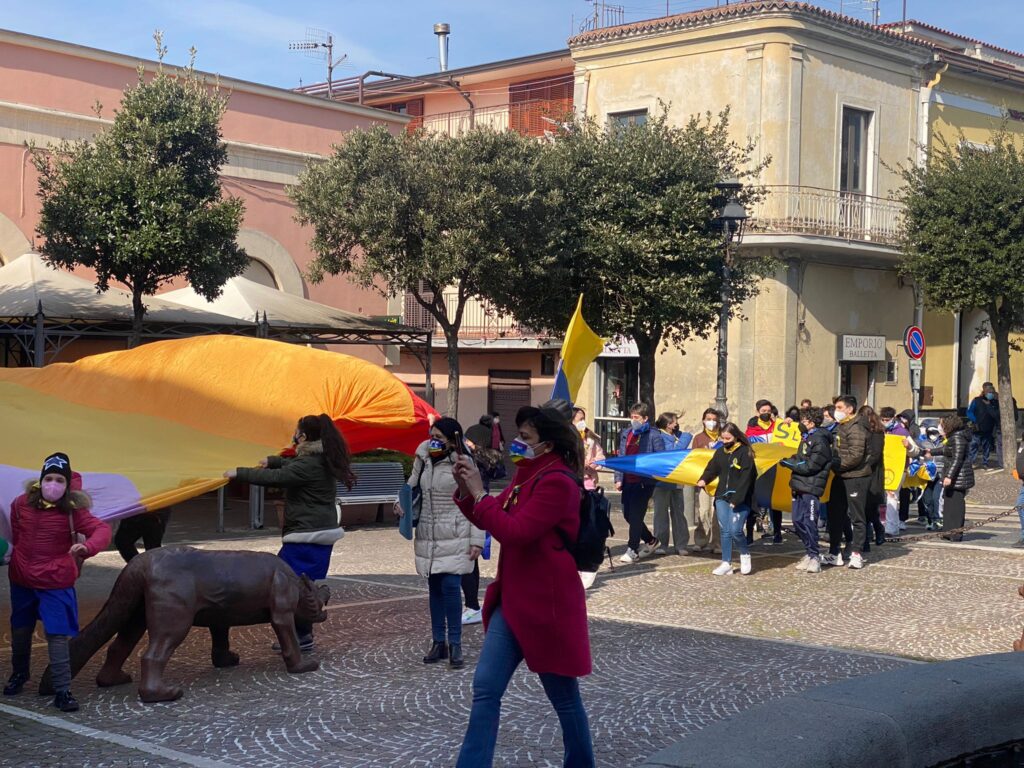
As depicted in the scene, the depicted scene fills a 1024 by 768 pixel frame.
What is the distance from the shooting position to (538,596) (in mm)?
5664

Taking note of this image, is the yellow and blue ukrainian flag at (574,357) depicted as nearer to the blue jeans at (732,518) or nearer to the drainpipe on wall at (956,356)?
the blue jeans at (732,518)

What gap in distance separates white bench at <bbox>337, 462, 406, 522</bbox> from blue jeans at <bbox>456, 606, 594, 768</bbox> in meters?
11.5

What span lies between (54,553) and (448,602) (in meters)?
2.64

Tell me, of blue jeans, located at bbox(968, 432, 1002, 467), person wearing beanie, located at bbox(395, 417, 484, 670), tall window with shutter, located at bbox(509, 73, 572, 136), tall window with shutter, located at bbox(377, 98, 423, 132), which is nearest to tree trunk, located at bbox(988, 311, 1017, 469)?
blue jeans, located at bbox(968, 432, 1002, 467)

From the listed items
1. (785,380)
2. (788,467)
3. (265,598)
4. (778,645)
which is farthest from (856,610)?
(785,380)

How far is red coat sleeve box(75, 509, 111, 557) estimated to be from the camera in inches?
305

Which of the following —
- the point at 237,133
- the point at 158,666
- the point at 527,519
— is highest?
the point at 237,133

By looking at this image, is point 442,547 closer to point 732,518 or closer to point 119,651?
point 119,651

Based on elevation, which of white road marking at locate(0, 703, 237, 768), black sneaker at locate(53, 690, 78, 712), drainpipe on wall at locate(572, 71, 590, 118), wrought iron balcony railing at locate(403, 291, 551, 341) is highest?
drainpipe on wall at locate(572, 71, 590, 118)

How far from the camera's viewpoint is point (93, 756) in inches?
259

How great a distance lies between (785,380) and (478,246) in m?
10.8

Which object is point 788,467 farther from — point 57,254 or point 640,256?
point 57,254

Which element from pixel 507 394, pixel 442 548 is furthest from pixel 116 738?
pixel 507 394

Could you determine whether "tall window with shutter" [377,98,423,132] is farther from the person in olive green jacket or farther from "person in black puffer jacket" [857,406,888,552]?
the person in olive green jacket
